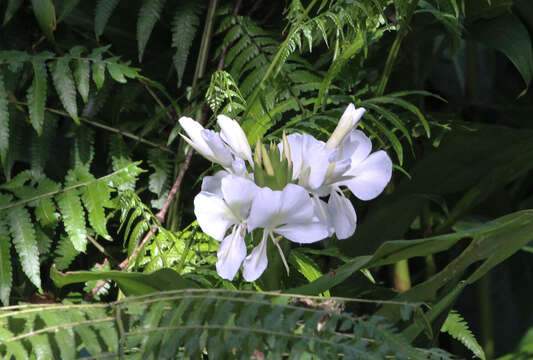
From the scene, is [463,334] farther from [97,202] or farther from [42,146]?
[42,146]

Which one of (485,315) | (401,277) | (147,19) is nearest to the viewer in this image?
(147,19)

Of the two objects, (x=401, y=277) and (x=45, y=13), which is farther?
(x=401, y=277)

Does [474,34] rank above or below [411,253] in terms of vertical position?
above

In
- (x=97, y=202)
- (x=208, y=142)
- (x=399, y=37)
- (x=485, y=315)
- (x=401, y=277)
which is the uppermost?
(x=399, y=37)

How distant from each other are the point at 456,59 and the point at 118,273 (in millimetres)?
1408

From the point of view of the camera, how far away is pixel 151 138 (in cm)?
109

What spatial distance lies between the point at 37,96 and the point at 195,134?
403 mm

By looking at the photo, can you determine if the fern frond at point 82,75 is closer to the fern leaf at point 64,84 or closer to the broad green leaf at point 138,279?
the fern leaf at point 64,84

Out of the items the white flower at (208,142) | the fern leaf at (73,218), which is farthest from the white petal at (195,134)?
the fern leaf at (73,218)

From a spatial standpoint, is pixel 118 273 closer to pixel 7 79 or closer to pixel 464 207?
pixel 7 79

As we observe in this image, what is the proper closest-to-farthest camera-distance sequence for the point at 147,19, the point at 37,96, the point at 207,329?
1. the point at 207,329
2. the point at 37,96
3. the point at 147,19

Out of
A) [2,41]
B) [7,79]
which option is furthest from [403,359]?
[2,41]

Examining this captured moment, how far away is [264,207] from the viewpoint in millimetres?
556

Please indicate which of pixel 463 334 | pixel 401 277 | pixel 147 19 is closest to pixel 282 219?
pixel 463 334
